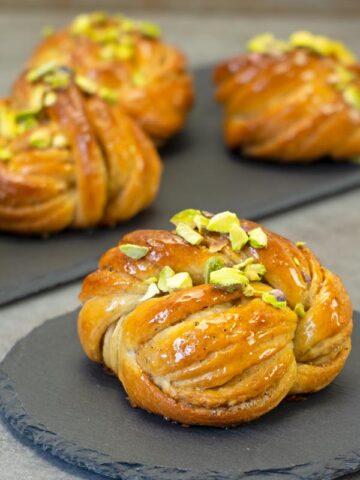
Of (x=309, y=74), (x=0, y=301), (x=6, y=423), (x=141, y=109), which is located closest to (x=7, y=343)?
(x=0, y=301)

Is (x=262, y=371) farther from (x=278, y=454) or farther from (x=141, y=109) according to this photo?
(x=141, y=109)

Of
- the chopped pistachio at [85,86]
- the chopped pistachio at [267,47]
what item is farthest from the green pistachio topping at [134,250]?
the chopped pistachio at [267,47]

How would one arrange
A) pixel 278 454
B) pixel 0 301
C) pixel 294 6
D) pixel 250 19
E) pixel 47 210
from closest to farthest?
pixel 278 454 < pixel 0 301 < pixel 47 210 < pixel 250 19 < pixel 294 6

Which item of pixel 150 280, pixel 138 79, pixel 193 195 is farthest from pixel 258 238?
pixel 138 79

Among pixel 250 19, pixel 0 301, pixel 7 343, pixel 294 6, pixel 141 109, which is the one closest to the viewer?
pixel 7 343

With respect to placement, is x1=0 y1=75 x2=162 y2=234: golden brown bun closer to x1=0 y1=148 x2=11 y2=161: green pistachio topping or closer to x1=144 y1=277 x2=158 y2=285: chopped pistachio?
x1=0 y1=148 x2=11 y2=161: green pistachio topping

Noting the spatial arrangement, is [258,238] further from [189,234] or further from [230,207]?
[230,207]
